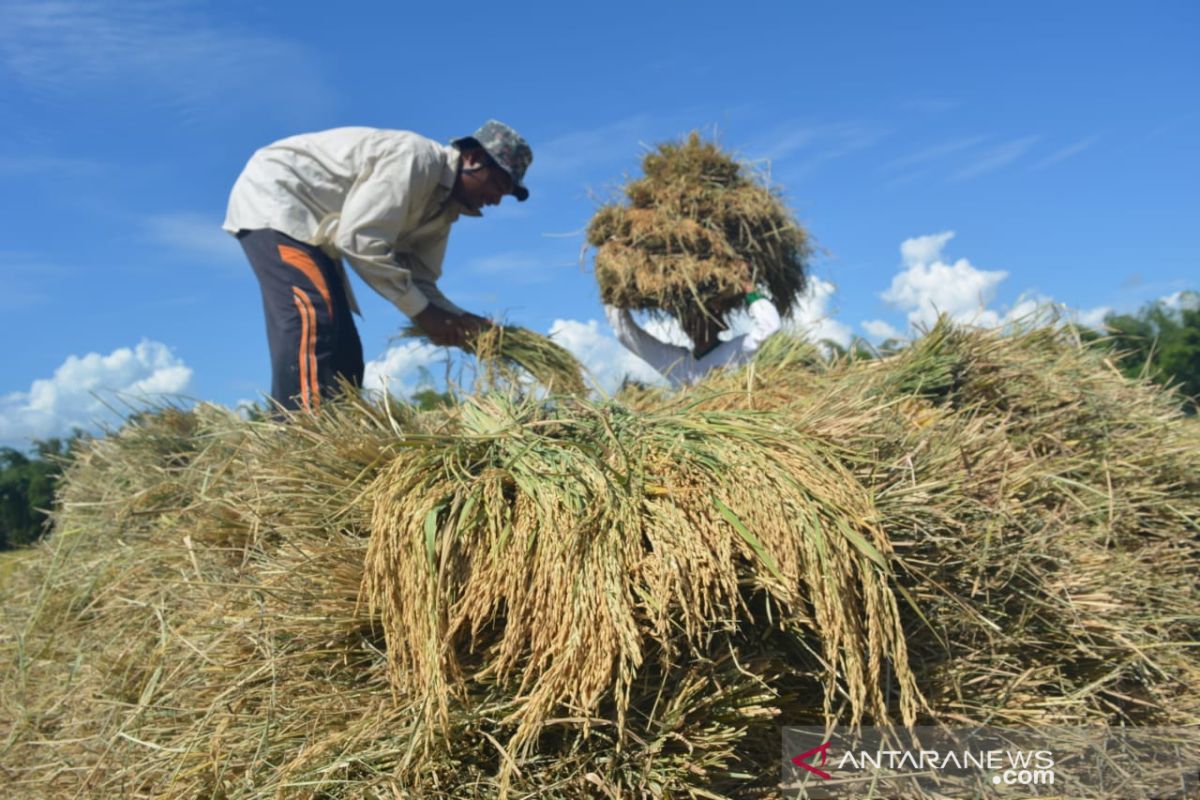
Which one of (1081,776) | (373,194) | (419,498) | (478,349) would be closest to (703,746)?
(419,498)

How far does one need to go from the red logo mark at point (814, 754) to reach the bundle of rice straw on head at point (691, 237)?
111 inches

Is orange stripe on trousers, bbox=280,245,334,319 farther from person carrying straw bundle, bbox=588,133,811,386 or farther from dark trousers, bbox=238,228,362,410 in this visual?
person carrying straw bundle, bbox=588,133,811,386

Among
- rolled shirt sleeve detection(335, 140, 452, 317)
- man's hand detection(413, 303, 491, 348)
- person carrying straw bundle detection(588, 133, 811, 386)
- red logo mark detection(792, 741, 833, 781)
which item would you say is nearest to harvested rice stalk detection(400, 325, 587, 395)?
man's hand detection(413, 303, 491, 348)

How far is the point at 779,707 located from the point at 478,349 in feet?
6.19

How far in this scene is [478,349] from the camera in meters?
3.09

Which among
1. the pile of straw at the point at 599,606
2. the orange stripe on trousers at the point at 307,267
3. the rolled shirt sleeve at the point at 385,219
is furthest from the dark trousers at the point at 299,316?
the pile of straw at the point at 599,606

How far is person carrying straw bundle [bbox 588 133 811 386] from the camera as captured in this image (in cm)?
422

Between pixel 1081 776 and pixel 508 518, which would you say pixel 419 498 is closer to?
pixel 508 518

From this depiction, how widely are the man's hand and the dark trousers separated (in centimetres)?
32

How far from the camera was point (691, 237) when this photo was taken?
4.20 metres

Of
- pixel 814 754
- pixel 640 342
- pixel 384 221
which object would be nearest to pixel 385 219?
pixel 384 221

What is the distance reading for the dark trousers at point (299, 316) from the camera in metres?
3.10

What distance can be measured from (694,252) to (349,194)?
179cm

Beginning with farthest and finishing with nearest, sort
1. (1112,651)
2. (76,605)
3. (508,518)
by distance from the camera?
(76,605), (1112,651), (508,518)
